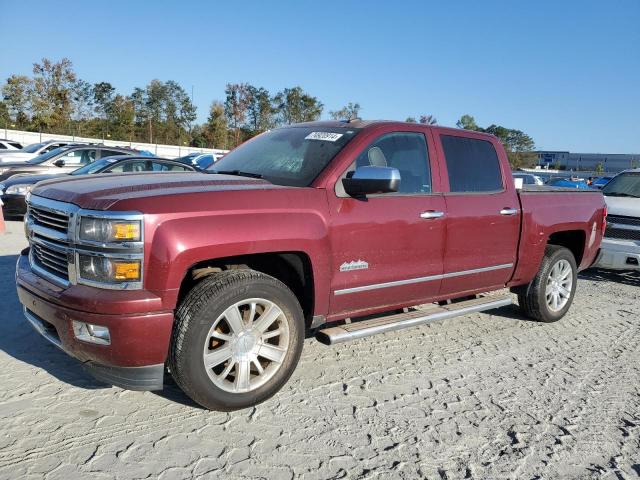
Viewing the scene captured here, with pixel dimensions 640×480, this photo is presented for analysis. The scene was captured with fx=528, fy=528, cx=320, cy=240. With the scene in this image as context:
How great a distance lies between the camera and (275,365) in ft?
11.2

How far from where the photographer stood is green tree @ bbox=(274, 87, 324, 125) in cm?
6091

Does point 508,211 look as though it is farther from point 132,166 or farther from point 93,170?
point 93,170

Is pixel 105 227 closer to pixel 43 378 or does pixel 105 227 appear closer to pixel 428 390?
pixel 43 378

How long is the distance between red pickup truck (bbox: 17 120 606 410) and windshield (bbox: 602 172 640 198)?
186 inches

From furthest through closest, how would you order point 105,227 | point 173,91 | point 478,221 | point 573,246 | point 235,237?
1. point 173,91
2. point 573,246
3. point 478,221
4. point 235,237
5. point 105,227

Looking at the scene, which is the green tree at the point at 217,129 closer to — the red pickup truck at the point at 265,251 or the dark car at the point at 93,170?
the dark car at the point at 93,170

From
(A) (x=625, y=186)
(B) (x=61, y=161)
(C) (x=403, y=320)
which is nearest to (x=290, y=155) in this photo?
(C) (x=403, y=320)

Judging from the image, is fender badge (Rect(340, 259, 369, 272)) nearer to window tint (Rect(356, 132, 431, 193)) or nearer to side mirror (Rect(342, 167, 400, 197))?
side mirror (Rect(342, 167, 400, 197))

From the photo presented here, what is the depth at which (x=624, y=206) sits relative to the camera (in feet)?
26.4

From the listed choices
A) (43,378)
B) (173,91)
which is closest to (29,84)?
(173,91)

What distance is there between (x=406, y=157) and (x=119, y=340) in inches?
102

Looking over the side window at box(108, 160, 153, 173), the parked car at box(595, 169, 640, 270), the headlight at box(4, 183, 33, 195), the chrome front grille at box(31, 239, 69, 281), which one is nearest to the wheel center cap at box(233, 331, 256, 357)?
the chrome front grille at box(31, 239, 69, 281)

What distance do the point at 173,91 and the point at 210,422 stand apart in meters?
64.0

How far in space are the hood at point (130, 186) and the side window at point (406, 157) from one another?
932 millimetres
